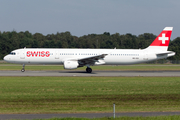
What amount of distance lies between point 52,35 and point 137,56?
98.9 metres

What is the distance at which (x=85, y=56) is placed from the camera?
38250mm

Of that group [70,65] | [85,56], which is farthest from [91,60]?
[70,65]

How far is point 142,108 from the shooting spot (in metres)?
13.6

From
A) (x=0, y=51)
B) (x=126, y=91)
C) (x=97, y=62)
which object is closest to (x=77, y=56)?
(x=97, y=62)

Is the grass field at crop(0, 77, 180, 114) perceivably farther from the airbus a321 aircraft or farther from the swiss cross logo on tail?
the swiss cross logo on tail

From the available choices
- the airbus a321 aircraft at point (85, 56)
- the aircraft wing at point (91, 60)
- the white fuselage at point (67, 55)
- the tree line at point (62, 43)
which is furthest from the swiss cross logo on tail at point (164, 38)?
the tree line at point (62, 43)

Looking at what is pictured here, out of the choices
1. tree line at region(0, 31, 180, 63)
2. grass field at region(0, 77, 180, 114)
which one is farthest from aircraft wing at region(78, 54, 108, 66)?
tree line at region(0, 31, 180, 63)

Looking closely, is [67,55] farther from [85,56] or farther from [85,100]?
[85,100]

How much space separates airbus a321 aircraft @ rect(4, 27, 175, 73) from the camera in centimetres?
3662

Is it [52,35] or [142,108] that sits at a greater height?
[52,35]

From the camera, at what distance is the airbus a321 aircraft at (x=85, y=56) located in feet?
120

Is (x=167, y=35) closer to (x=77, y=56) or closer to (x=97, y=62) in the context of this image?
(x=97, y=62)

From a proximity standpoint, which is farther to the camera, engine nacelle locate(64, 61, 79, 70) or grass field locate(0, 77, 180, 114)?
engine nacelle locate(64, 61, 79, 70)

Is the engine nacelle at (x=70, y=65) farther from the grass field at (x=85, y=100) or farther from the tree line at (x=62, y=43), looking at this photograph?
the tree line at (x=62, y=43)
